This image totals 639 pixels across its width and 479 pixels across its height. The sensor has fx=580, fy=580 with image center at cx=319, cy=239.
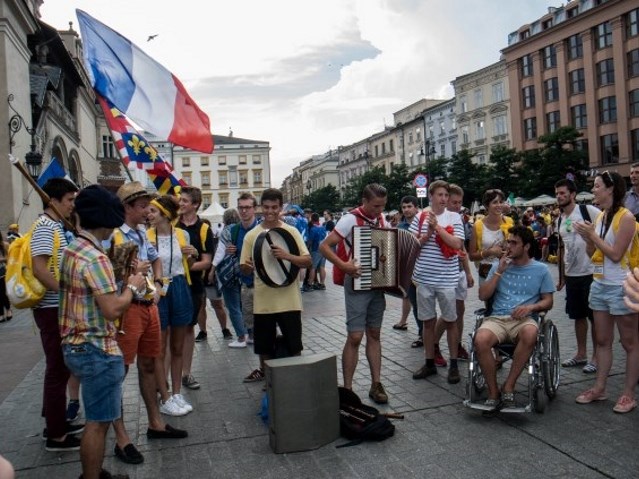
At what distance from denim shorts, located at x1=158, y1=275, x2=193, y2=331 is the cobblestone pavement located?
86 cm

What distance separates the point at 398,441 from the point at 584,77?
5347 centimetres

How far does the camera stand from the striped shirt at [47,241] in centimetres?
438

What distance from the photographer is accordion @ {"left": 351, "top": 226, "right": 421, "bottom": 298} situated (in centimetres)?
530

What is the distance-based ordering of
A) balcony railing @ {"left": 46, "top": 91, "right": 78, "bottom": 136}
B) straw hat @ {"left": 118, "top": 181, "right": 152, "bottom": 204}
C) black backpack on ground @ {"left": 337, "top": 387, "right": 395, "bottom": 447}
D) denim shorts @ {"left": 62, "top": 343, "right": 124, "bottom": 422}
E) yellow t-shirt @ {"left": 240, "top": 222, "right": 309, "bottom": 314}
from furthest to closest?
balcony railing @ {"left": 46, "top": 91, "right": 78, "bottom": 136} < yellow t-shirt @ {"left": 240, "top": 222, "right": 309, "bottom": 314} < straw hat @ {"left": 118, "top": 181, "right": 152, "bottom": 204} < black backpack on ground @ {"left": 337, "top": 387, "right": 395, "bottom": 447} < denim shorts @ {"left": 62, "top": 343, "right": 124, "bottom": 422}

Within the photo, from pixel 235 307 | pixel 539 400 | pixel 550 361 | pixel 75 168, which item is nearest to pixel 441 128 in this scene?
pixel 75 168

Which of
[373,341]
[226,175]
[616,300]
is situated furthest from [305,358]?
[226,175]

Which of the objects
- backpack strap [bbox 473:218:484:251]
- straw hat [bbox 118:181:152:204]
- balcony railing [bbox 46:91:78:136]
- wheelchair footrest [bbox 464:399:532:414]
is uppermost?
balcony railing [bbox 46:91:78:136]

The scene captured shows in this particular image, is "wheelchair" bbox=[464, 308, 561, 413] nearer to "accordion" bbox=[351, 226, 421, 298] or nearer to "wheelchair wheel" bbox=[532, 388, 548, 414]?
"wheelchair wheel" bbox=[532, 388, 548, 414]

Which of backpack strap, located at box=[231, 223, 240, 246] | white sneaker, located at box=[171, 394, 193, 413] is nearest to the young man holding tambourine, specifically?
white sneaker, located at box=[171, 394, 193, 413]

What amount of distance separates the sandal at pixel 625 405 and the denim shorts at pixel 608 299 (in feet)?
2.34

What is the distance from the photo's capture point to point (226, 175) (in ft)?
369

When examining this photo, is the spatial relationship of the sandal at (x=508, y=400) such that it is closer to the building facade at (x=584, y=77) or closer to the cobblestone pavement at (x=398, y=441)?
the cobblestone pavement at (x=398, y=441)

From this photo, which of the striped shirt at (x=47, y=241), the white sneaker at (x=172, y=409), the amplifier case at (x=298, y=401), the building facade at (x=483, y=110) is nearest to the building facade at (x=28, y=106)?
the striped shirt at (x=47, y=241)

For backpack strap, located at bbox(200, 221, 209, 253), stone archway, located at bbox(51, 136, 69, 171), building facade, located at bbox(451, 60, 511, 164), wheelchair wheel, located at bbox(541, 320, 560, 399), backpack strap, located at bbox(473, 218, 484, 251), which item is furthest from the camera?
building facade, located at bbox(451, 60, 511, 164)
